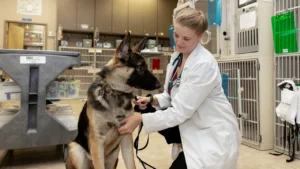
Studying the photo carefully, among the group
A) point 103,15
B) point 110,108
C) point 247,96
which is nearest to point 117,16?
point 103,15

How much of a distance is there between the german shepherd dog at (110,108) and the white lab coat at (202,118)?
235 mm

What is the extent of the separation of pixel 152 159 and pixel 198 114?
3.20 feet

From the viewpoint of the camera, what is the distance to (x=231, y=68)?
2367 mm

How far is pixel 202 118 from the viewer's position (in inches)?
39.8

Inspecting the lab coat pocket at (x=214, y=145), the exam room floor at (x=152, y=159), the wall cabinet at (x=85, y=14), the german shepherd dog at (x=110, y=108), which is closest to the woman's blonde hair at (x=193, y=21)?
the german shepherd dog at (x=110, y=108)

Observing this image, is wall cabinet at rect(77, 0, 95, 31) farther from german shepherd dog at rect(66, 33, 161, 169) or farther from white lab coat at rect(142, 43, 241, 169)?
white lab coat at rect(142, 43, 241, 169)

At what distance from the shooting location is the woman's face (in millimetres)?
1003

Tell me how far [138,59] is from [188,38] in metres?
0.33

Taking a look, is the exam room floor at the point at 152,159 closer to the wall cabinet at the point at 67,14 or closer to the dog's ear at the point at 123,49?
the dog's ear at the point at 123,49

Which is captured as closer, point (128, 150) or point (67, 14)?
point (128, 150)

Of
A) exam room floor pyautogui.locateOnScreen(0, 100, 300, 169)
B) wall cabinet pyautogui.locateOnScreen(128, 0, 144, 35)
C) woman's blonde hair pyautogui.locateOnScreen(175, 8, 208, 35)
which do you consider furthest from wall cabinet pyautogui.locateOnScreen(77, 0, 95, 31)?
woman's blonde hair pyautogui.locateOnScreen(175, 8, 208, 35)

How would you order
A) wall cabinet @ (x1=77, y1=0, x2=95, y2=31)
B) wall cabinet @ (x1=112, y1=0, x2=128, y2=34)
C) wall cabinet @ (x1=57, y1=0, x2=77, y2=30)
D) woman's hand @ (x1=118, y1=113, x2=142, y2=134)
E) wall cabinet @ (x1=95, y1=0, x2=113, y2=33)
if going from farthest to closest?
wall cabinet @ (x1=112, y1=0, x2=128, y2=34)
wall cabinet @ (x1=95, y1=0, x2=113, y2=33)
wall cabinet @ (x1=77, y1=0, x2=95, y2=31)
wall cabinet @ (x1=57, y1=0, x2=77, y2=30)
woman's hand @ (x1=118, y1=113, x2=142, y2=134)

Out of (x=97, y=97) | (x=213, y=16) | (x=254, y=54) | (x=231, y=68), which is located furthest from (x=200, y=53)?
(x=213, y=16)

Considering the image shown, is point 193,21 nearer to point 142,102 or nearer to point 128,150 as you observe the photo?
point 142,102
